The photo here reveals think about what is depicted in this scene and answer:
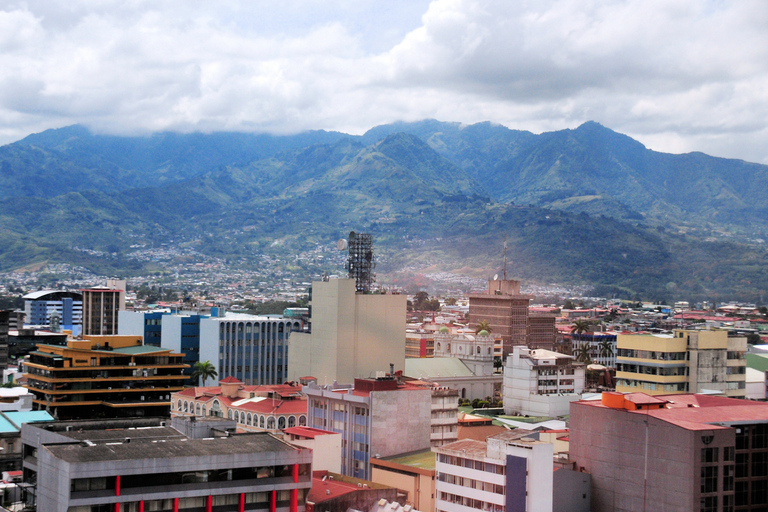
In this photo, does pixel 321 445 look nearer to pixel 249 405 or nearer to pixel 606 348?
pixel 249 405

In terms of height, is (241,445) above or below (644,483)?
above

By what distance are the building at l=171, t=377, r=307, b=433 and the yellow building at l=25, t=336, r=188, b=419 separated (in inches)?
145

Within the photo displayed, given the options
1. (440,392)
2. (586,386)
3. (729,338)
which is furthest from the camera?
(586,386)

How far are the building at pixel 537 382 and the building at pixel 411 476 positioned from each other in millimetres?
37723

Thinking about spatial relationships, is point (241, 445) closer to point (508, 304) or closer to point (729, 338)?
point (729, 338)

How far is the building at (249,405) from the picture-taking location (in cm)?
7750

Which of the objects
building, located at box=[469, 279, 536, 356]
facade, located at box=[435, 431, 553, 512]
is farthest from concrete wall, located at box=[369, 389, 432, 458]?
building, located at box=[469, 279, 536, 356]

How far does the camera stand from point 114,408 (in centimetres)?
8769

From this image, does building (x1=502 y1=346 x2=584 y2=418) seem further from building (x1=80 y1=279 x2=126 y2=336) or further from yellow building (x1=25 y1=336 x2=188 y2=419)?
building (x1=80 y1=279 x2=126 y2=336)

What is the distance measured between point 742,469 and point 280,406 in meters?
38.4

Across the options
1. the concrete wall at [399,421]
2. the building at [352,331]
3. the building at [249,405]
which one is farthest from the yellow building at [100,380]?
the concrete wall at [399,421]

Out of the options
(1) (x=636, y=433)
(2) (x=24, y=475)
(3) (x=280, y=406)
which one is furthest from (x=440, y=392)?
(2) (x=24, y=475)

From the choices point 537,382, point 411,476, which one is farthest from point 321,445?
point 537,382

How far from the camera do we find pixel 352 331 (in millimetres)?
98688
